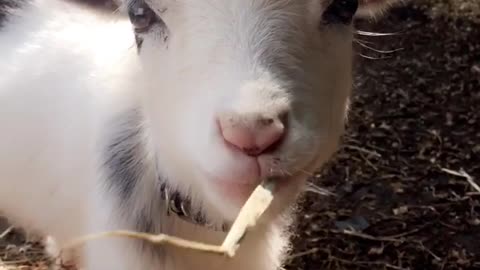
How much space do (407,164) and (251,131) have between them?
2809 millimetres

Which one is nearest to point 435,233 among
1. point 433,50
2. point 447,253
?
point 447,253

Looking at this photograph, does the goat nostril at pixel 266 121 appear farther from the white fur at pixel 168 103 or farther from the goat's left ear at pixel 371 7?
the goat's left ear at pixel 371 7

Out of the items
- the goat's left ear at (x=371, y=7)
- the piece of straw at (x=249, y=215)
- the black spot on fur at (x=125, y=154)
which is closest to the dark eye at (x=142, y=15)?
the black spot on fur at (x=125, y=154)

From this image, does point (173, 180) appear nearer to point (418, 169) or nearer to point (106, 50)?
point (106, 50)

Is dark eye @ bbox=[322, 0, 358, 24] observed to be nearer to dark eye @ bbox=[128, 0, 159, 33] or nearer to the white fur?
the white fur

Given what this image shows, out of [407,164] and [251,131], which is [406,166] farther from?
[251,131]

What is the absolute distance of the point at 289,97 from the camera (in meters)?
2.34

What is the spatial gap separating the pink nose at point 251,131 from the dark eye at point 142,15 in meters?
0.56

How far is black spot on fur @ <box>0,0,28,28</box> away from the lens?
359 cm

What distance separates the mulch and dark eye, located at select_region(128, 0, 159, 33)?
1305 mm

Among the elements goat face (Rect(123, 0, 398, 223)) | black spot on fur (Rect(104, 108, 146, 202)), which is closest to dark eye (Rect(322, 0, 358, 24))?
goat face (Rect(123, 0, 398, 223))

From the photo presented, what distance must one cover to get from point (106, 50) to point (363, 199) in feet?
5.93

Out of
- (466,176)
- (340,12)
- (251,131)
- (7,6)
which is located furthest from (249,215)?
(466,176)

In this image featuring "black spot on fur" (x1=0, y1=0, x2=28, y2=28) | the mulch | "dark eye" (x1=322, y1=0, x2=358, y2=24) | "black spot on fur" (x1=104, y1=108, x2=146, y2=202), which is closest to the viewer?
"dark eye" (x1=322, y1=0, x2=358, y2=24)
